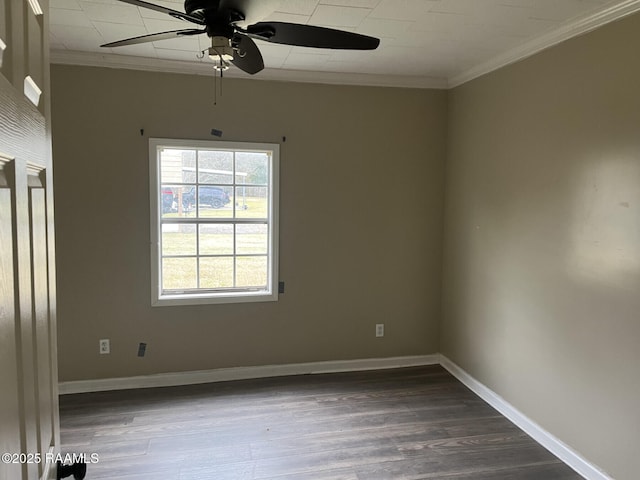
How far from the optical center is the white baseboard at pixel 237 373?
3.37 m

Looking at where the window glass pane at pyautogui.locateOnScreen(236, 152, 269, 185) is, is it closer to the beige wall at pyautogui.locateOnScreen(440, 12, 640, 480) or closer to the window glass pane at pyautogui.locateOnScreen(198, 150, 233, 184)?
the window glass pane at pyautogui.locateOnScreen(198, 150, 233, 184)

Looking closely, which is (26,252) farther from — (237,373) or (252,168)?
(237,373)

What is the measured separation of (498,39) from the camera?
2.76 m

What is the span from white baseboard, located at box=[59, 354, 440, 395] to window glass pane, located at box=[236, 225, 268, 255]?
37.9 inches

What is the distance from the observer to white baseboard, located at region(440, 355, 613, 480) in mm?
2416

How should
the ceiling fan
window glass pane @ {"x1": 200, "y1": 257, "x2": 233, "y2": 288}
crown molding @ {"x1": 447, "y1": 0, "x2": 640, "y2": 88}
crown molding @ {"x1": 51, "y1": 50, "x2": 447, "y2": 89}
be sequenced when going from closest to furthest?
1. the ceiling fan
2. crown molding @ {"x1": 447, "y1": 0, "x2": 640, "y2": 88}
3. crown molding @ {"x1": 51, "y1": 50, "x2": 447, "y2": 89}
4. window glass pane @ {"x1": 200, "y1": 257, "x2": 233, "y2": 288}

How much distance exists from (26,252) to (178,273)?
286 cm

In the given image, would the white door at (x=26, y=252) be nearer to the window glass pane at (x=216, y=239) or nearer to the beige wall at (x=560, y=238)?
the beige wall at (x=560, y=238)

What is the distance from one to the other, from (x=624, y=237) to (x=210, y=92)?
2836 mm

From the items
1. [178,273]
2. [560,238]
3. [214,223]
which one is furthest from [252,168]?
[560,238]

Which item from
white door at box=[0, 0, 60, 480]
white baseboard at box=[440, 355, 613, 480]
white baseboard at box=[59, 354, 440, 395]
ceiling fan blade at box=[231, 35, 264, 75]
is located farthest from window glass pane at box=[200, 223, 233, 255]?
white door at box=[0, 0, 60, 480]

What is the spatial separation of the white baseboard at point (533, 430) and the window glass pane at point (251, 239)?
6.27 feet

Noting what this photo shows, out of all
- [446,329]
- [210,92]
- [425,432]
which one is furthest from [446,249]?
[210,92]

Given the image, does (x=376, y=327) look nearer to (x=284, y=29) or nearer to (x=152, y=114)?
(x=152, y=114)
